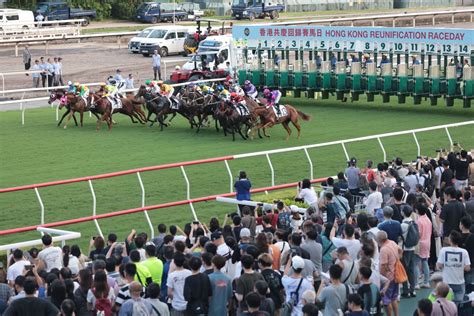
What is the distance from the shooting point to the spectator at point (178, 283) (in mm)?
10344

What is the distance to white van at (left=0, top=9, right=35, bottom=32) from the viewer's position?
4703 centimetres

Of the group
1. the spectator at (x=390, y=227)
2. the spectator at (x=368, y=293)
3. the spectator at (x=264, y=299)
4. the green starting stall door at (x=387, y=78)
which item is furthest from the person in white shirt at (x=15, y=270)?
the green starting stall door at (x=387, y=78)

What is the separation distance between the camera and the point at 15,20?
47.9 meters

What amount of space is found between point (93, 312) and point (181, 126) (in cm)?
1680

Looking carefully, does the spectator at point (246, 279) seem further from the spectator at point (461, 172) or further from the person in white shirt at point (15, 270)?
the spectator at point (461, 172)

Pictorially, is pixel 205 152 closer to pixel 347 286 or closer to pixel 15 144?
pixel 15 144

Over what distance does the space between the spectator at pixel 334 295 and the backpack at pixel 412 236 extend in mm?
2634

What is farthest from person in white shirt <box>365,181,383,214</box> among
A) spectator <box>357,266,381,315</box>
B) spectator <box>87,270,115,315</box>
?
spectator <box>87,270,115,315</box>

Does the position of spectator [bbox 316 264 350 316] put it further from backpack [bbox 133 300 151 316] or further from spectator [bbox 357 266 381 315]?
backpack [bbox 133 300 151 316]

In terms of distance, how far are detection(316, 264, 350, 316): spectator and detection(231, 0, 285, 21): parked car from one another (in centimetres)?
4631

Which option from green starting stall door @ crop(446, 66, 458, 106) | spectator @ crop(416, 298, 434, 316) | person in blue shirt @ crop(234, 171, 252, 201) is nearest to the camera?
spectator @ crop(416, 298, 434, 316)

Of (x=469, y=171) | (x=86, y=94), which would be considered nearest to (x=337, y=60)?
(x=86, y=94)

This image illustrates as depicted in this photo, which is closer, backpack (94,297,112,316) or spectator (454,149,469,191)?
backpack (94,297,112,316)

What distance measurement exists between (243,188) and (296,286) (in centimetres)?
554
